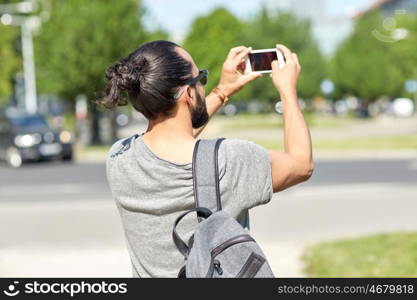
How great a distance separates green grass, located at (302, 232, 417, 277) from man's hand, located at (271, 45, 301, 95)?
15.5 feet

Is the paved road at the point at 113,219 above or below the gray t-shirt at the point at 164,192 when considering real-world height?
below

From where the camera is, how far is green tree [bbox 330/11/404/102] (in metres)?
65.9

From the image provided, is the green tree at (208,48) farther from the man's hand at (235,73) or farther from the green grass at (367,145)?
the man's hand at (235,73)

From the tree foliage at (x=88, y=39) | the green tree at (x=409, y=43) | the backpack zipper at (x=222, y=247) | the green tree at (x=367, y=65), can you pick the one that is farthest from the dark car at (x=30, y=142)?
A: the green tree at (x=367, y=65)

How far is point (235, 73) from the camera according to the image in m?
2.70

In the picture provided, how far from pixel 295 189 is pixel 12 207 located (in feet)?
16.9

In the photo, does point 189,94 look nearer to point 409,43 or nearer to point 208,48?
point 208,48

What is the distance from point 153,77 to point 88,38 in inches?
1065

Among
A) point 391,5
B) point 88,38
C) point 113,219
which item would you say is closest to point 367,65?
point 88,38

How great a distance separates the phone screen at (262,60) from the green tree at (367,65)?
6282 cm

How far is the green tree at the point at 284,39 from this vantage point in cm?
4931

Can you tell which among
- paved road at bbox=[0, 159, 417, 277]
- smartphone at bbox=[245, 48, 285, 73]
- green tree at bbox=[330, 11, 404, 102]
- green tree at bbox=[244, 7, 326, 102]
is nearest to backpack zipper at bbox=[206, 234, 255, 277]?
smartphone at bbox=[245, 48, 285, 73]

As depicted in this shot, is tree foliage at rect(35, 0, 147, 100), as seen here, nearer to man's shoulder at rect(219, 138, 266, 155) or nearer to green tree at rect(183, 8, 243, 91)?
green tree at rect(183, 8, 243, 91)

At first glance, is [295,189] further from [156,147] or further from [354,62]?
[354,62]
